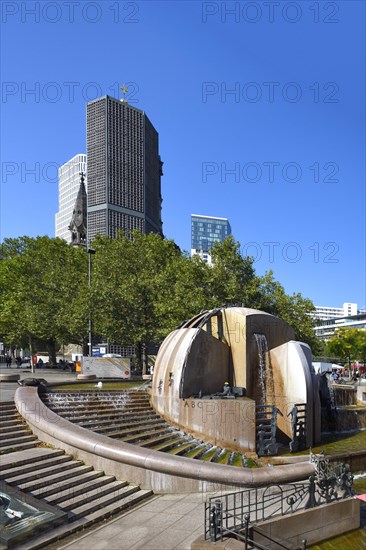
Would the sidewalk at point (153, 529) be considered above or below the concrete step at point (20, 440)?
below

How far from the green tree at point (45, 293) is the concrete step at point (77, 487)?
76.6 ft

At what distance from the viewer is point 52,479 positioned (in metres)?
11.8

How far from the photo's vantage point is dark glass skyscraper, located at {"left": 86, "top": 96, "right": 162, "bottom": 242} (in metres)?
90.2

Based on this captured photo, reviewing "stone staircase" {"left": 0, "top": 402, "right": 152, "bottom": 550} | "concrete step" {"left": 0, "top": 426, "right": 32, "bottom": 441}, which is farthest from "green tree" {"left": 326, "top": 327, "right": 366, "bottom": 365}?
"stone staircase" {"left": 0, "top": 402, "right": 152, "bottom": 550}

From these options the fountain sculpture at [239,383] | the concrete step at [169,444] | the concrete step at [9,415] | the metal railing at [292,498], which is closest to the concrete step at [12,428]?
the concrete step at [9,415]

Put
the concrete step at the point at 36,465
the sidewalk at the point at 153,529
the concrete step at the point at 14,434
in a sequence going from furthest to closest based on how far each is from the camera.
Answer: the concrete step at the point at 14,434 → the concrete step at the point at 36,465 → the sidewalk at the point at 153,529

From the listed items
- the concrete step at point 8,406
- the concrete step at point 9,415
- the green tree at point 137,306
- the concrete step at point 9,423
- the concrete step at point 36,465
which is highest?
→ the green tree at point 137,306

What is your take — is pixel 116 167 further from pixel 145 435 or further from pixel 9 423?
pixel 145 435

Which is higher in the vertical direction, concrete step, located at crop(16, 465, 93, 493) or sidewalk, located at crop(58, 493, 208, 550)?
concrete step, located at crop(16, 465, 93, 493)

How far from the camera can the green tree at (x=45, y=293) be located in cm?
3853

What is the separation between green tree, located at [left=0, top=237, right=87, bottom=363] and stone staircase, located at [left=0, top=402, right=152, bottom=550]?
73.3 feet

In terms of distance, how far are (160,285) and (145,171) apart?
68.1 m

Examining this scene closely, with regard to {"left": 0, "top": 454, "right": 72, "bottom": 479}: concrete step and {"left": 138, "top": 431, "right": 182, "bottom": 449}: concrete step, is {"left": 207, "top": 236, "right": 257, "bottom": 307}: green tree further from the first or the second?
{"left": 0, "top": 454, "right": 72, "bottom": 479}: concrete step

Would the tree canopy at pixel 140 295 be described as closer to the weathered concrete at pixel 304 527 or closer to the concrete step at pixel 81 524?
the concrete step at pixel 81 524
